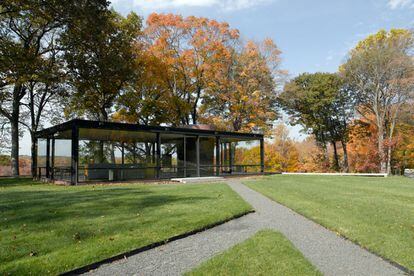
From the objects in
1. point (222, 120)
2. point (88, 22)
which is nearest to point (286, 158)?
point (222, 120)

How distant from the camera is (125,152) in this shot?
18.3 meters

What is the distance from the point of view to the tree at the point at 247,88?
91.7 feet

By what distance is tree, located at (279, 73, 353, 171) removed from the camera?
32.1m

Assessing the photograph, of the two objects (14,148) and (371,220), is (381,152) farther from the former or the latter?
(14,148)

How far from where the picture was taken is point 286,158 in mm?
40125

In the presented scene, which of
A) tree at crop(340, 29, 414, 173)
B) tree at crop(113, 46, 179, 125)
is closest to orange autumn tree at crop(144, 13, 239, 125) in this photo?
tree at crop(113, 46, 179, 125)

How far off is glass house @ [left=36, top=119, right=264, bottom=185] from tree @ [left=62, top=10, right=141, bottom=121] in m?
3.61

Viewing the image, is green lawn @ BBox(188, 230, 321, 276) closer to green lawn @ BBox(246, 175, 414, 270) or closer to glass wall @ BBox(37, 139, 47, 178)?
green lawn @ BBox(246, 175, 414, 270)

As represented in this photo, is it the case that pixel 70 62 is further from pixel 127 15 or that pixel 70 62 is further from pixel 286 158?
pixel 286 158

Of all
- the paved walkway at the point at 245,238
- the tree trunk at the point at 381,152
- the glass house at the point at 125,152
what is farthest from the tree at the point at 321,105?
the paved walkway at the point at 245,238

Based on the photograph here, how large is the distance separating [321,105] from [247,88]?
28.3 ft

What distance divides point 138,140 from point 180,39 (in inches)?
Answer: 459

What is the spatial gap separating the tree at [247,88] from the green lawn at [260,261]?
76.6 ft

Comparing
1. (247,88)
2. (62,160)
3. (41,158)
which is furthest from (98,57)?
(247,88)
